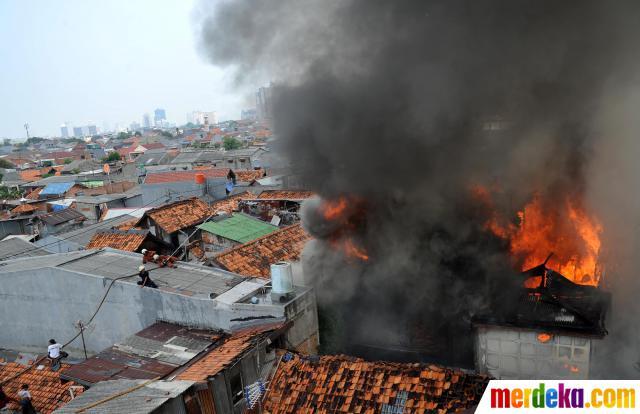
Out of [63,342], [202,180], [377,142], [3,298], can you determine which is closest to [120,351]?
[63,342]

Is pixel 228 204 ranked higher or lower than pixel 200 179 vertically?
lower

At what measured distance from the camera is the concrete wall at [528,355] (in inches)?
433

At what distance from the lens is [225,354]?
9.18 metres

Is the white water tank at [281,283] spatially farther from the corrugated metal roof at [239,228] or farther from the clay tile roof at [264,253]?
the corrugated metal roof at [239,228]

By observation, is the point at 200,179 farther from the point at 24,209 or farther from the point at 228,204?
the point at 24,209

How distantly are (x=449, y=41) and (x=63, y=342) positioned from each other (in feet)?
43.9

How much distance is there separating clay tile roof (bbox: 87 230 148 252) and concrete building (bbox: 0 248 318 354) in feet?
13.2

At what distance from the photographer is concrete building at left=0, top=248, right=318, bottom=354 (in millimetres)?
10766

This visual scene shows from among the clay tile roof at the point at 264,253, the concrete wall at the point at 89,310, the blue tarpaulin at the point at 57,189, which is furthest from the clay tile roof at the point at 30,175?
the clay tile roof at the point at 264,253

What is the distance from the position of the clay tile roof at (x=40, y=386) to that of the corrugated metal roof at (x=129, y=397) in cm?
230

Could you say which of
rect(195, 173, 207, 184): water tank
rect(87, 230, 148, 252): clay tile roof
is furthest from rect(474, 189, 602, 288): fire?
rect(195, 173, 207, 184): water tank

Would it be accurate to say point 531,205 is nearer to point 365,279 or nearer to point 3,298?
point 365,279

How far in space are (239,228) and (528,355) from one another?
1255 centimetres

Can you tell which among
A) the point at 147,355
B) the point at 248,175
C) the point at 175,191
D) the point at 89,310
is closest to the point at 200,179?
the point at 175,191
